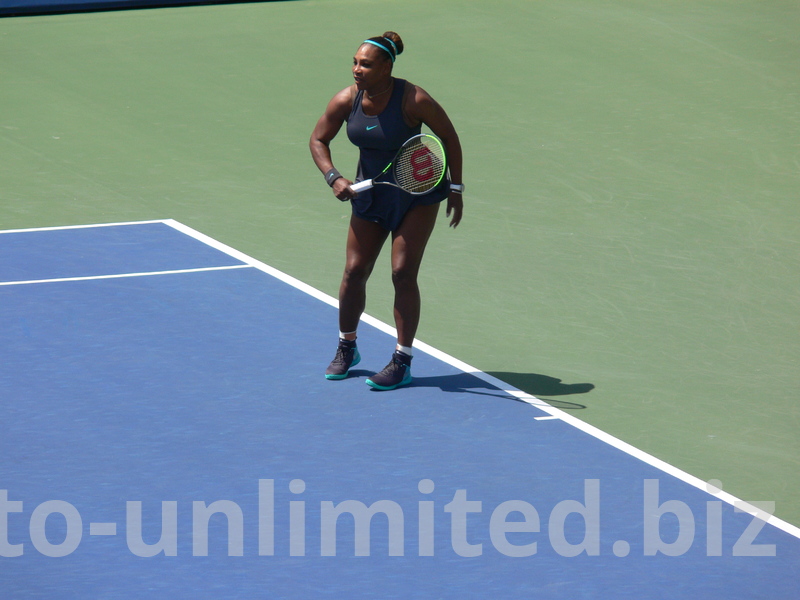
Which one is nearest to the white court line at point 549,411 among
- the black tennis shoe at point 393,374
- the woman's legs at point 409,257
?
the black tennis shoe at point 393,374

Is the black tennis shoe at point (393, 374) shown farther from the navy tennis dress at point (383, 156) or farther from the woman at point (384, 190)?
the navy tennis dress at point (383, 156)

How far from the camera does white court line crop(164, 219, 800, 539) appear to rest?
20.0ft

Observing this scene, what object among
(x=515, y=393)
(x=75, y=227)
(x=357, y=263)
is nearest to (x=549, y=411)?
(x=515, y=393)

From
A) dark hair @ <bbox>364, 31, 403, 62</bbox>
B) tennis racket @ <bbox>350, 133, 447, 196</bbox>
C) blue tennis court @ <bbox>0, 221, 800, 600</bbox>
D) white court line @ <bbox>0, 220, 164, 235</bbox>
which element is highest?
dark hair @ <bbox>364, 31, 403, 62</bbox>

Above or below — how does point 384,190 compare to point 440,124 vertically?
below

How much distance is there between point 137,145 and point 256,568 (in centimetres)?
807

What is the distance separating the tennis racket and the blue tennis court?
124 cm

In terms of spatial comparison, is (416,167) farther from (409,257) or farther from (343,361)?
(343,361)

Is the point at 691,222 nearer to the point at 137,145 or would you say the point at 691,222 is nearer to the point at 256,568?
the point at 137,145

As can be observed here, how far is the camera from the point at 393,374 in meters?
7.47

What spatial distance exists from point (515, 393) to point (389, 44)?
2196 mm

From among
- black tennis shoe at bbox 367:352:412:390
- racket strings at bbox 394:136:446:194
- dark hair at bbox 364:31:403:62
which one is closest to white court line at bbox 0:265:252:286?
black tennis shoe at bbox 367:352:412:390

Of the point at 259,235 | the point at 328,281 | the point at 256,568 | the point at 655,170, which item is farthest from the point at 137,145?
the point at 256,568

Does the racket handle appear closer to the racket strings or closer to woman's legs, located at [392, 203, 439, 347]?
the racket strings
